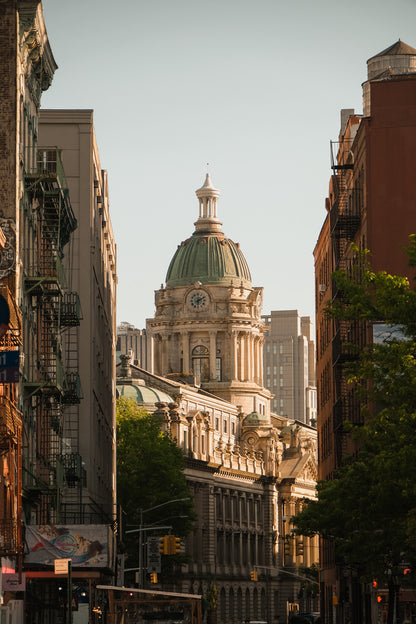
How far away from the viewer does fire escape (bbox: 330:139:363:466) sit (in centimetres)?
7375

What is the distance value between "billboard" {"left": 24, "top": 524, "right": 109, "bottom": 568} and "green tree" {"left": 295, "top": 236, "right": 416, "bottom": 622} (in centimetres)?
837

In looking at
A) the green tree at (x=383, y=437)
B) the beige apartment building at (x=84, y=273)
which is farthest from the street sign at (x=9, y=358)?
the beige apartment building at (x=84, y=273)

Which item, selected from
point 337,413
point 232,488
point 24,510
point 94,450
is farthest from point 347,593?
point 232,488

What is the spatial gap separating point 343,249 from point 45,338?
2822cm

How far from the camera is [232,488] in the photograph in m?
191

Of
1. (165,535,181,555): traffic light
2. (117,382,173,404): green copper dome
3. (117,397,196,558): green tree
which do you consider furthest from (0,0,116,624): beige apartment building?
(117,382,173,404): green copper dome

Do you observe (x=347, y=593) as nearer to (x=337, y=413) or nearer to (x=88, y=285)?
(x=337, y=413)

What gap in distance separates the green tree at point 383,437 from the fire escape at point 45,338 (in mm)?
10027

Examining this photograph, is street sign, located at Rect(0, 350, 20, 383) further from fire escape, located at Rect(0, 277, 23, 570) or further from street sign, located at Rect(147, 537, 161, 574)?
street sign, located at Rect(147, 537, 161, 574)

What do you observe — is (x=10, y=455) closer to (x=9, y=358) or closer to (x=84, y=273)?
(x=9, y=358)

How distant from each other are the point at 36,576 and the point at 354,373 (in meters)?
11.6

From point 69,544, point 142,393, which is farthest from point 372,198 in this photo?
point 142,393

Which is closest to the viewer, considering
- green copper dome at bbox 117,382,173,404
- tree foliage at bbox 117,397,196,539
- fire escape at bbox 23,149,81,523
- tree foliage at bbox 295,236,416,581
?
tree foliage at bbox 295,236,416,581

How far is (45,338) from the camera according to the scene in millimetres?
58375
